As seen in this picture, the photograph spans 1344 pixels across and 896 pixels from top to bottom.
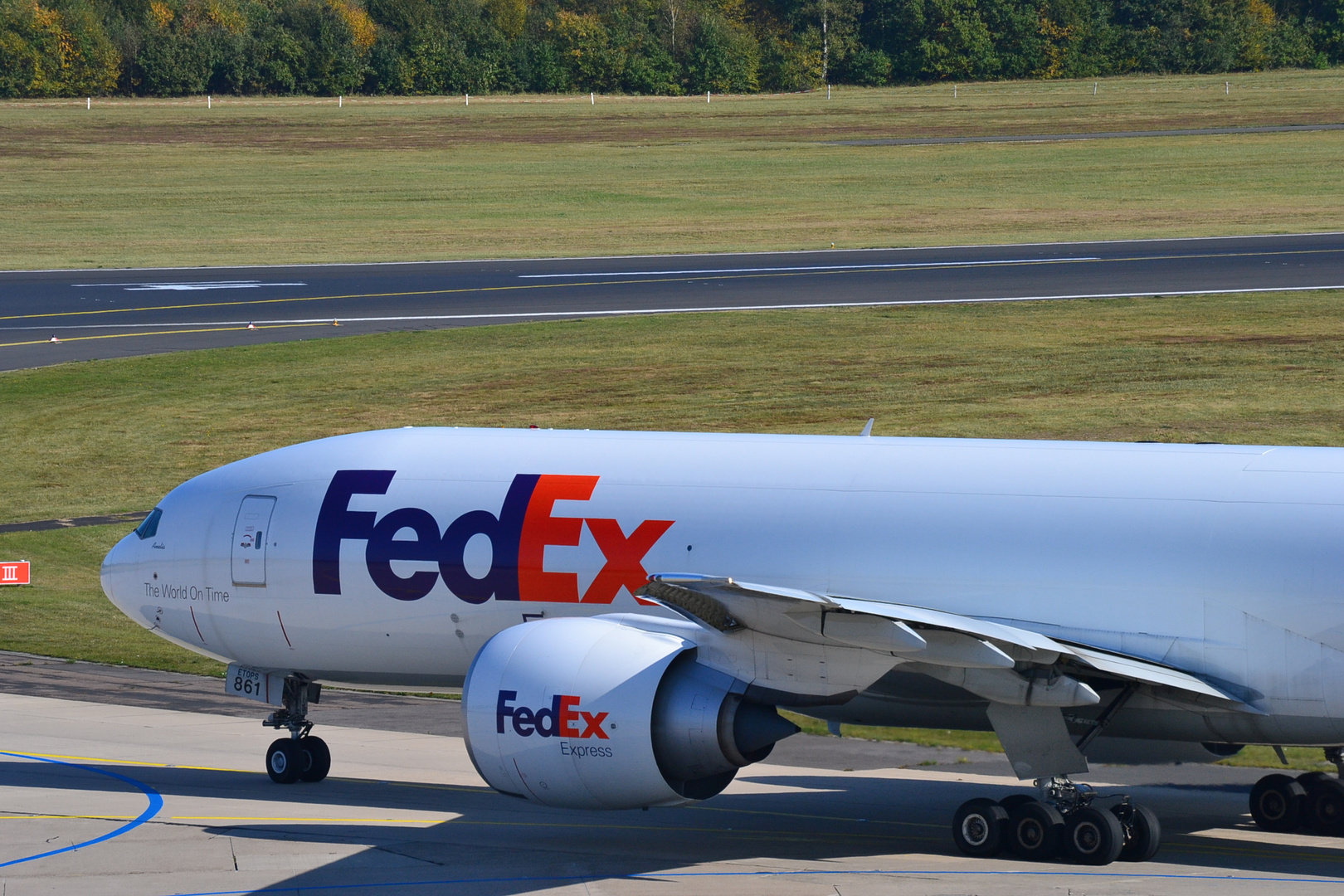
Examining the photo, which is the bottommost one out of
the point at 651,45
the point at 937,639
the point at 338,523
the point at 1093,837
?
the point at 1093,837

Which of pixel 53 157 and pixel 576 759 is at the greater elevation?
pixel 53 157

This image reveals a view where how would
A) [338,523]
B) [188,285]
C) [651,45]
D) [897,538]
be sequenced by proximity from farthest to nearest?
1. [651,45]
2. [188,285]
3. [338,523]
4. [897,538]

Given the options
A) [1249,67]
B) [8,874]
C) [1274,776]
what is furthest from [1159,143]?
[8,874]

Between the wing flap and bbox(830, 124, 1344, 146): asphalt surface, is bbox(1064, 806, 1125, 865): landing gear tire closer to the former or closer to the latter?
the wing flap

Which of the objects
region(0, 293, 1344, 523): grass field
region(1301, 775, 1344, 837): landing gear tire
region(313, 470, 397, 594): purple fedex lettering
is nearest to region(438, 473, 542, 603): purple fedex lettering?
region(313, 470, 397, 594): purple fedex lettering

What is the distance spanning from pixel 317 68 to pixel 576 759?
437 feet

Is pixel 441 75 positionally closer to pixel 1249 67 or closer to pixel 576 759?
pixel 1249 67

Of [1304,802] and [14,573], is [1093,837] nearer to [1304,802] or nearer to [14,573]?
[1304,802]

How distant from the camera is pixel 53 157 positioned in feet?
362

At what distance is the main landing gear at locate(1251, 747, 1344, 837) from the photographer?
20297 mm

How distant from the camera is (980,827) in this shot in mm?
18125

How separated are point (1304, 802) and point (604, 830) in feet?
27.6

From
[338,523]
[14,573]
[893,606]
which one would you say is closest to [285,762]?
[338,523]

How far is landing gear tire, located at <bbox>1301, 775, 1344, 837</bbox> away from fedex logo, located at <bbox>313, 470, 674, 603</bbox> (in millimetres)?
8475
